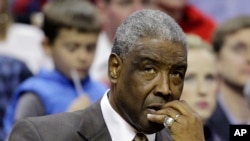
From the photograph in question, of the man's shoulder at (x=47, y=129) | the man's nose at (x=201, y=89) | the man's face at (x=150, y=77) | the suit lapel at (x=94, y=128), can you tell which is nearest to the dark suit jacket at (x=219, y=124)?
the man's nose at (x=201, y=89)

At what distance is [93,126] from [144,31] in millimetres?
429

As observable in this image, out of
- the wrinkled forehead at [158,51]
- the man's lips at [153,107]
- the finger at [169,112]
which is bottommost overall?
the finger at [169,112]

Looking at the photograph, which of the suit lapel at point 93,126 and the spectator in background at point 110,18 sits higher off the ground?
the spectator in background at point 110,18

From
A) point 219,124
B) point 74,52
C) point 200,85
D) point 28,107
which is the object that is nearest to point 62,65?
point 74,52

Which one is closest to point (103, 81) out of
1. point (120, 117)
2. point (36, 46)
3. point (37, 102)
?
point (36, 46)

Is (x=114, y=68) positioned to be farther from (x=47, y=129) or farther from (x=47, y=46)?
(x=47, y=46)

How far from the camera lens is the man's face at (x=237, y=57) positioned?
648 centimetres

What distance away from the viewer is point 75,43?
234 inches

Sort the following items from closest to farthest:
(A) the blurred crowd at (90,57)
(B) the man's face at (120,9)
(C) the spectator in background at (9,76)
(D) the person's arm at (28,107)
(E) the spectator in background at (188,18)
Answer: (D) the person's arm at (28,107), (A) the blurred crowd at (90,57), (C) the spectator in background at (9,76), (B) the man's face at (120,9), (E) the spectator in background at (188,18)

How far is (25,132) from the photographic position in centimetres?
342

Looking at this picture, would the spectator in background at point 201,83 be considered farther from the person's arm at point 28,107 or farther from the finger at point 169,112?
the finger at point 169,112

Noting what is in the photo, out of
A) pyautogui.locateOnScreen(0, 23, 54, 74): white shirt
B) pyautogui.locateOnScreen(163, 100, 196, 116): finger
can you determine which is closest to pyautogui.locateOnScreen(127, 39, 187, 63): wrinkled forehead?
pyautogui.locateOnScreen(163, 100, 196, 116): finger

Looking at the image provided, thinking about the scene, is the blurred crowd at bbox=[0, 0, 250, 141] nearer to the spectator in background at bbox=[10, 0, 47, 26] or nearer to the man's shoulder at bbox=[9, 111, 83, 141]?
the spectator in background at bbox=[10, 0, 47, 26]

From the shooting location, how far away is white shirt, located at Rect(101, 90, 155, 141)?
3375mm
